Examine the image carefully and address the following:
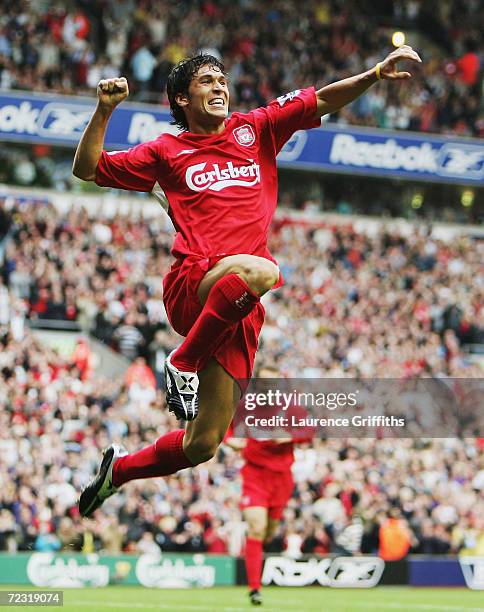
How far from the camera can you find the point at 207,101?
774 centimetres

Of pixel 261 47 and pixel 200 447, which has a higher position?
pixel 261 47

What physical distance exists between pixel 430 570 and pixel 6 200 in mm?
10443

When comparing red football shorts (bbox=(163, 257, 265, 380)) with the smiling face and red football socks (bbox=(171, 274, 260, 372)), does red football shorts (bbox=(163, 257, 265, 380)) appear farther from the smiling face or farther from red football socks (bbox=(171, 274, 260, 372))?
the smiling face

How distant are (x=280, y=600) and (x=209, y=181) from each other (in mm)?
6240

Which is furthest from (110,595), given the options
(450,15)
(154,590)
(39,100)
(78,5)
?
(450,15)

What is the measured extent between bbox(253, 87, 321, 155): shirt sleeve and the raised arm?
113 cm

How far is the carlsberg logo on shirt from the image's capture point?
25.0 ft

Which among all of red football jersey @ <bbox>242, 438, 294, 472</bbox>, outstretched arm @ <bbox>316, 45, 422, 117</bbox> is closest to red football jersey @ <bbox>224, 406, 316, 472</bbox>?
red football jersey @ <bbox>242, 438, 294, 472</bbox>

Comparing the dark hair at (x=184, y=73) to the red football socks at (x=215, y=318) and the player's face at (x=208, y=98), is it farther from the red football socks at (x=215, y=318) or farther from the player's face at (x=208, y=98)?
the red football socks at (x=215, y=318)

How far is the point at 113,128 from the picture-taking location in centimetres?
2425

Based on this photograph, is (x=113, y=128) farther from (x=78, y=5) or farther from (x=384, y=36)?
(x=384, y=36)

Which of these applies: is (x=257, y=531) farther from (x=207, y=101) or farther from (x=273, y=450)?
Result: (x=207, y=101)

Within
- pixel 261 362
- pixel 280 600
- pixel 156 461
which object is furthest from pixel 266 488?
pixel 261 362

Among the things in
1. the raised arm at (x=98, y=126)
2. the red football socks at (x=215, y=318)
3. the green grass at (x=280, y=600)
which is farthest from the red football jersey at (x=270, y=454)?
the raised arm at (x=98, y=126)
